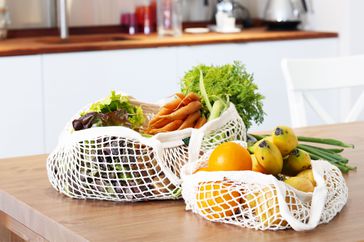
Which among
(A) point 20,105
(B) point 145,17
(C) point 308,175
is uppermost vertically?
(B) point 145,17

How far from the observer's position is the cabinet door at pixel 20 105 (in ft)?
11.3

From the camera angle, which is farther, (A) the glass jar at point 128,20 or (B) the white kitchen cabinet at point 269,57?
(A) the glass jar at point 128,20

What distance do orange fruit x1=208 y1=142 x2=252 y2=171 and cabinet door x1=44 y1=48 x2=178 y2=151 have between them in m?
2.10

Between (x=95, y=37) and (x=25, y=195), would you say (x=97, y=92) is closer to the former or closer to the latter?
(x=95, y=37)

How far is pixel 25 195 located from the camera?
170 centimetres

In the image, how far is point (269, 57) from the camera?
159 inches

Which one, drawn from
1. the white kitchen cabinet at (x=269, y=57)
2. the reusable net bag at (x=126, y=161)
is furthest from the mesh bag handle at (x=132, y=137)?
the white kitchen cabinet at (x=269, y=57)

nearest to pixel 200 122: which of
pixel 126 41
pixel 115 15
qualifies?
pixel 126 41

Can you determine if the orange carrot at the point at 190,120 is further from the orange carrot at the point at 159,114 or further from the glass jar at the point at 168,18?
the glass jar at the point at 168,18

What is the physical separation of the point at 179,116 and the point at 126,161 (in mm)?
167

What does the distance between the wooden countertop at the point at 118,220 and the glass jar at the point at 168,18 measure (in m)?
2.31

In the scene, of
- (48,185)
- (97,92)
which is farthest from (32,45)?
(48,185)

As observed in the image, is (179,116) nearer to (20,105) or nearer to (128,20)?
(20,105)

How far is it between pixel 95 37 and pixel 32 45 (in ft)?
2.07
